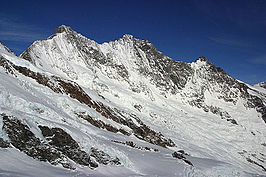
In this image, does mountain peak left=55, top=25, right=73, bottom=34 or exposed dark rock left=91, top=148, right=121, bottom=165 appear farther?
mountain peak left=55, top=25, right=73, bottom=34

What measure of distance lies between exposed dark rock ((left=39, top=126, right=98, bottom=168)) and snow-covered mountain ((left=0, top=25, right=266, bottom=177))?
0.19ft

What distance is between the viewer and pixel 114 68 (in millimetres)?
83188

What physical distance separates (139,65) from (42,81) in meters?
67.0

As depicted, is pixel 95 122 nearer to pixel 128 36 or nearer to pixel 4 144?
pixel 4 144

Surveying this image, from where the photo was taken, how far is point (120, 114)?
131 feet

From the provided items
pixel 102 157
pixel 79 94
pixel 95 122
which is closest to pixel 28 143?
pixel 102 157

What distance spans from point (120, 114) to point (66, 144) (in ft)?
87.7

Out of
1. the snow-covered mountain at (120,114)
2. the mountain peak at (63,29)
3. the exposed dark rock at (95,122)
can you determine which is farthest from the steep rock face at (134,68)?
the exposed dark rock at (95,122)

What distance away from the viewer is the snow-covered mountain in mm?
12672

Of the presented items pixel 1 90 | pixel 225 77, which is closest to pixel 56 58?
pixel 1 90

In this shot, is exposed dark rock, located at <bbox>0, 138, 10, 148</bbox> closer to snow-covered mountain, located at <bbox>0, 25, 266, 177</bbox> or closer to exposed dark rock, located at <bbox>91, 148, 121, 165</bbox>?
snow-covered mountain, located at <bbox>0, 25, 266, 177</bbox>

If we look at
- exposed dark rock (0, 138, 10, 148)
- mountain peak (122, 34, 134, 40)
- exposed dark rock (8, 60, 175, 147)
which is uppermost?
mountain peak (122, 34, 134, 40)

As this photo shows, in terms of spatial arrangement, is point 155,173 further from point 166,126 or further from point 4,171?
point 166,126

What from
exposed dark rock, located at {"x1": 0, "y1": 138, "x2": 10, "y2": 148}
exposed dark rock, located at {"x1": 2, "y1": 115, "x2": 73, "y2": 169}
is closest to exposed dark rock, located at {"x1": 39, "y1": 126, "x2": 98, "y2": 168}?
exposed dark rock, located at {"x1": 2, "y1": 115, "x2": 73, "y2": 169}
